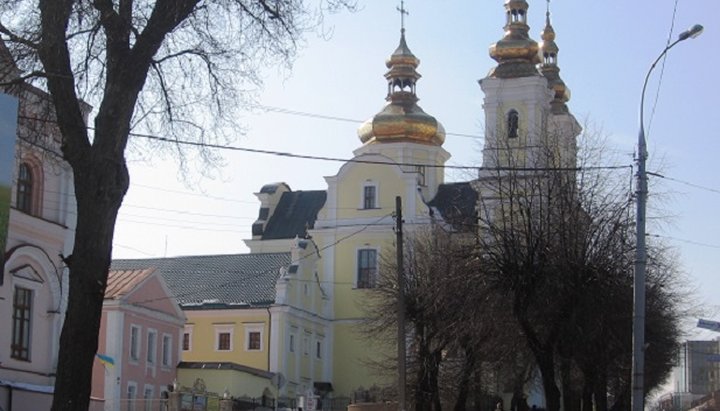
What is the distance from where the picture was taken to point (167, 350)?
53688 mm

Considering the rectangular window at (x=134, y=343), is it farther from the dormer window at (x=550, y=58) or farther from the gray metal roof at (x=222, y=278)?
the dormer window at (x=550, y=58)

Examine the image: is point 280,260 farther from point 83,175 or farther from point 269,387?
point 83,175

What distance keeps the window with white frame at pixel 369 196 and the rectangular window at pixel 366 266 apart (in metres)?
2.50

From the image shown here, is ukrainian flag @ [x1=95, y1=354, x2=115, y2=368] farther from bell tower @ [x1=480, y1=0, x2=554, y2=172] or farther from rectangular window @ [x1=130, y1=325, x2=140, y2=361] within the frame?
bell tower @ [x1=480, y1=0, x2=554, y2=172]

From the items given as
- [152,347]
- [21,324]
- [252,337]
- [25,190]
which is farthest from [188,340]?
[25,190]

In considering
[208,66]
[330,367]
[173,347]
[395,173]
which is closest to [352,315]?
[330,367]

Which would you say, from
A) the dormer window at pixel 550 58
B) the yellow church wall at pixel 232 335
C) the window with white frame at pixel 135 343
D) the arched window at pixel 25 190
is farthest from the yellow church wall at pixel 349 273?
the arched window at pixel 25 190

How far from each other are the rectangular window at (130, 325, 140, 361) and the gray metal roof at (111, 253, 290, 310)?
44.0ft

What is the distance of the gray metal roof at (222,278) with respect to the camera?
64.7 m

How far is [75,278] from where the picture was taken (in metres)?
15.2

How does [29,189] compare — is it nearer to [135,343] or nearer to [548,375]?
[548,375]

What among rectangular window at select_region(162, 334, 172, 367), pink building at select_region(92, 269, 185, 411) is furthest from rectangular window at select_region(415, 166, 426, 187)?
rectangular window at select_region(162, 334, 172, 367)

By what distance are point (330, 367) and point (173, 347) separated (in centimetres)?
1759

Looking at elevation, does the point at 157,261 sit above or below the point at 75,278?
above
